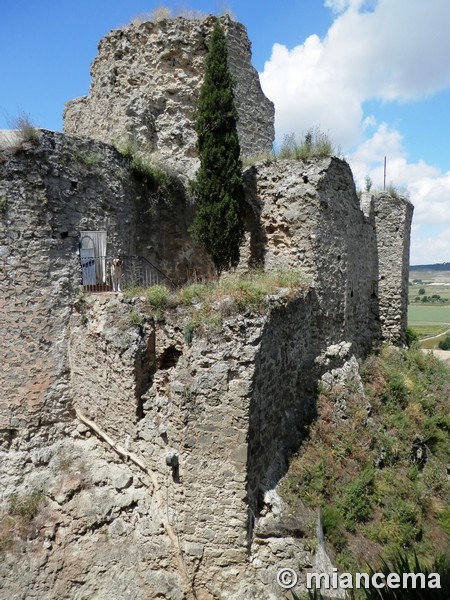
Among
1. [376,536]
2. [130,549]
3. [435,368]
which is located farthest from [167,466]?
[435,368]

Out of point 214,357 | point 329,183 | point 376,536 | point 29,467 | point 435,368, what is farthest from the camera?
point 435,368

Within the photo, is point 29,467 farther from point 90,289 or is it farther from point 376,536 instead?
point 376,536

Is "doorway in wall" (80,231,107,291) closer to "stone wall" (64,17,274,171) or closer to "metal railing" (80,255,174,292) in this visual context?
"metal railing" (80,255,174,292)

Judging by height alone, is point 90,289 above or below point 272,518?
above

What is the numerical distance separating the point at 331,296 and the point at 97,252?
575 cm

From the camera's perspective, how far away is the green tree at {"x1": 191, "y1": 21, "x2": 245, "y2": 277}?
11.3m

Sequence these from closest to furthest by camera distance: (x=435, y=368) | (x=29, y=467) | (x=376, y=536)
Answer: (x=376, y=536) → (x=29, y=467) → (x=435, y=368)

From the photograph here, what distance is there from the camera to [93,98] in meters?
13.9

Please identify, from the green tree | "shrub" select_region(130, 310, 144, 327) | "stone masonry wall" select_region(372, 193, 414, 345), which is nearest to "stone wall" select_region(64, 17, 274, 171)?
the green tree

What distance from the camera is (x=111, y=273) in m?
10.5

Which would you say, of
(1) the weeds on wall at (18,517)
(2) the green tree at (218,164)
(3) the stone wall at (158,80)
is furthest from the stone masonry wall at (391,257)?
(1) the weeds on wall at (18,517)

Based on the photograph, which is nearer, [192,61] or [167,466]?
[167,466]

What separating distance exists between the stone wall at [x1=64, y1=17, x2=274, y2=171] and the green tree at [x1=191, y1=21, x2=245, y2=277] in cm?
182

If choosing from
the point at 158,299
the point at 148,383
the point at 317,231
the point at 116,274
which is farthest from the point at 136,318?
the point at 317,231
